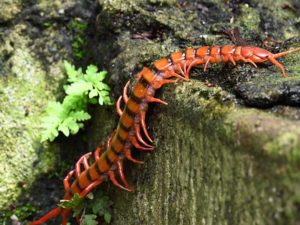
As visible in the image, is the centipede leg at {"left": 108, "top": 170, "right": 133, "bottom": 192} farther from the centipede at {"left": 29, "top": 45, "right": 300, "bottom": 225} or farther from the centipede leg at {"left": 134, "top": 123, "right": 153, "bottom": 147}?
the centipede leg at {"left": 134, "top": 123, "right": 153, "bottom": 147}

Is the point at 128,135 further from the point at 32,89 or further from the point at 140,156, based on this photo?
the point at 32,89

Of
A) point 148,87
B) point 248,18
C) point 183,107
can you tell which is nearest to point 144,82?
point 148,87

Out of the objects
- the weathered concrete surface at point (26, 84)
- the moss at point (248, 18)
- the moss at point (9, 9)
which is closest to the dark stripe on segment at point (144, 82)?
the moss at point (248, 18)

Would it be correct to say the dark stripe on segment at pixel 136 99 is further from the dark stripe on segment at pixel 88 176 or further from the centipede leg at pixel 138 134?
the dark stripe on segment at pixel 88 176

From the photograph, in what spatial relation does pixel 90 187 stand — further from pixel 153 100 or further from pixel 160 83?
pixel 160 83

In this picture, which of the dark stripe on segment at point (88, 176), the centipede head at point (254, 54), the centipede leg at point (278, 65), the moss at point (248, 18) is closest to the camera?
the centipede leg at point (278, 65)

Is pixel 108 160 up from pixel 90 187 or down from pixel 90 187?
up

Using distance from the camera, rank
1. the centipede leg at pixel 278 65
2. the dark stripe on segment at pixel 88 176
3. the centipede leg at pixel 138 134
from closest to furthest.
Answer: the centipede leg at pixel 278 65 → the centipede leg at pixel 138 134 → the dark stripe on segment at pixel 88 176

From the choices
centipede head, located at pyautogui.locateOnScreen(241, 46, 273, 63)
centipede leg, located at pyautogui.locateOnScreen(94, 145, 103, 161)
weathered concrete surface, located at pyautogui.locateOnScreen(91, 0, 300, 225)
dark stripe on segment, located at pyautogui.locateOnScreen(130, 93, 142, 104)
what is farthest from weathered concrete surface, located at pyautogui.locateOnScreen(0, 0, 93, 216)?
centipede head, located at pyautogui.locateOnScreen(241, 46, 273, 63)
